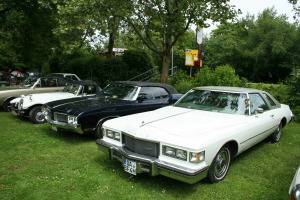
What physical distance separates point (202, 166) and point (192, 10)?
8.19 m

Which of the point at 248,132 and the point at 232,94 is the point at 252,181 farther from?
the point at 232,94

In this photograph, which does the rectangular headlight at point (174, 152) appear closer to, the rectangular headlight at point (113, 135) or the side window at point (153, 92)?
the rectangular headlight at point (113, 135)

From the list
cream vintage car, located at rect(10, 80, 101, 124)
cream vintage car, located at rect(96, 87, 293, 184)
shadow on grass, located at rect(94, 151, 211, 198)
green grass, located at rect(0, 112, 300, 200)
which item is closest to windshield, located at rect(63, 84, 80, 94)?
cream vintage car, located at rect(10, 80, 101, 124)

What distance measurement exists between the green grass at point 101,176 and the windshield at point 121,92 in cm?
148

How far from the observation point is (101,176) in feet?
13.8

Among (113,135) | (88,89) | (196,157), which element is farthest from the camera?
(88,89)

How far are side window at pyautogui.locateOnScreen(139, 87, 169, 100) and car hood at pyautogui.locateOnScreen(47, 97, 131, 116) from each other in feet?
1.98

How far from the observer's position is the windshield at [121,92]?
6.58 metres

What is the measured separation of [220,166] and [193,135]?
891 millimetres

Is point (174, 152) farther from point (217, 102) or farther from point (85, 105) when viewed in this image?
point (85, 105)

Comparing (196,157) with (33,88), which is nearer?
(196,157)

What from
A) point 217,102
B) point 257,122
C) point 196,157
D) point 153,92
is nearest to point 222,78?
point 153,92

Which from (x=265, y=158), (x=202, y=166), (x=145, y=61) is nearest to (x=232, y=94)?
(x=265, y=158)

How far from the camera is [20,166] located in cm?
458
